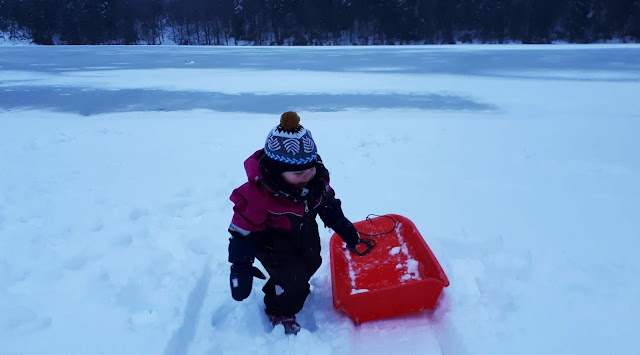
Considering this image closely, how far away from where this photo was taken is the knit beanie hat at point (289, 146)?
1.38 metres

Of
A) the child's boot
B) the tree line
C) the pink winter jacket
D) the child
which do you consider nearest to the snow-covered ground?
the child's boot

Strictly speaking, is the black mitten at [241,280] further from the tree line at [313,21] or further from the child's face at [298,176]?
the tree line at [313,21]

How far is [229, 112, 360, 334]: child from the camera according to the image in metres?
1.41

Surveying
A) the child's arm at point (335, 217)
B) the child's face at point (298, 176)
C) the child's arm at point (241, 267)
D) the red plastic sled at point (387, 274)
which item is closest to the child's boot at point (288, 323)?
the red plastic sled at point (387, 274)

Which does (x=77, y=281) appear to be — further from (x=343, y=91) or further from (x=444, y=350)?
(x=343, y=91)

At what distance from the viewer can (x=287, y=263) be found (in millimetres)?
1591

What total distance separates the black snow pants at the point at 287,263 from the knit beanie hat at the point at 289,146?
1.00ft

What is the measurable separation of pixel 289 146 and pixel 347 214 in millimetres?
1360

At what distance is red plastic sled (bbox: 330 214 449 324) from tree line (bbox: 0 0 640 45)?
3540 centimetres

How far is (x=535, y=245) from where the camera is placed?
7.22ft

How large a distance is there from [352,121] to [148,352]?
3.97 metres

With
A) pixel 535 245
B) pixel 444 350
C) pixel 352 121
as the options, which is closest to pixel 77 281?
pixel 444 350

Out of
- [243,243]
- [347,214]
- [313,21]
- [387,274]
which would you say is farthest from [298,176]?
[313,21]

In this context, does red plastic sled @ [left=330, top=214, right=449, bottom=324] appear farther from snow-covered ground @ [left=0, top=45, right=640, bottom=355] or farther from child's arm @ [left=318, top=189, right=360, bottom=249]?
child's arm @ [left=318, top=189, right=360, bottom=249]
